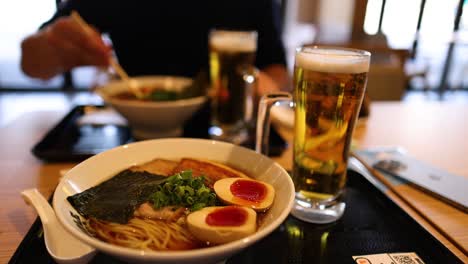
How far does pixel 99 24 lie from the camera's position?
A: 2379 mm

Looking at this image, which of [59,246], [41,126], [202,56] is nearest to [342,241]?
[59,246]

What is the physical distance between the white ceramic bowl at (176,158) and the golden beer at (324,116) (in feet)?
0.57

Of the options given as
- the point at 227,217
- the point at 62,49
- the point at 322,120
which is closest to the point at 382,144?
the point at 322,120

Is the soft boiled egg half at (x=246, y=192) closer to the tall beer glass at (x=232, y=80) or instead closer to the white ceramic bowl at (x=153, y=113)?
the white ceramic bowl at (x=153, y=113)

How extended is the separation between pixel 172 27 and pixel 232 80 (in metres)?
1.02

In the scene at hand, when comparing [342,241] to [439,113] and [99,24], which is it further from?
[99,24]

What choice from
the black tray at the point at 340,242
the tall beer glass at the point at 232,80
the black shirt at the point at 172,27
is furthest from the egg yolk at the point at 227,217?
the black shirt at the point at 172,27

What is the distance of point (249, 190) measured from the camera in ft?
2.51

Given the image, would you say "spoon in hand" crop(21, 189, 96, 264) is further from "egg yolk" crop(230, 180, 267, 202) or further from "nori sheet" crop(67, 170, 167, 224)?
"egg yolk" crop(230, 180, 267, 202)

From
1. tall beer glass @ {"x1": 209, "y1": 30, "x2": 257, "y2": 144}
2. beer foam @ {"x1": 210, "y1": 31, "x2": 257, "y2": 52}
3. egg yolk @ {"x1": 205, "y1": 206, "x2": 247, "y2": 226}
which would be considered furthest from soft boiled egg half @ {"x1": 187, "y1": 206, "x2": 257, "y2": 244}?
beer foam @ {"x1": 210, "y1": 31, "x2": 257, "y2": 52}

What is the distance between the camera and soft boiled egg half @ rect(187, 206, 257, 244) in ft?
2.00

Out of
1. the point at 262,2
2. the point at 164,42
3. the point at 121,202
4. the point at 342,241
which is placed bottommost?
the point at 342,241

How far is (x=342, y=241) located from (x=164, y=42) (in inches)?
78.2

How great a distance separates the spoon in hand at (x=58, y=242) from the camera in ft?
2.20
